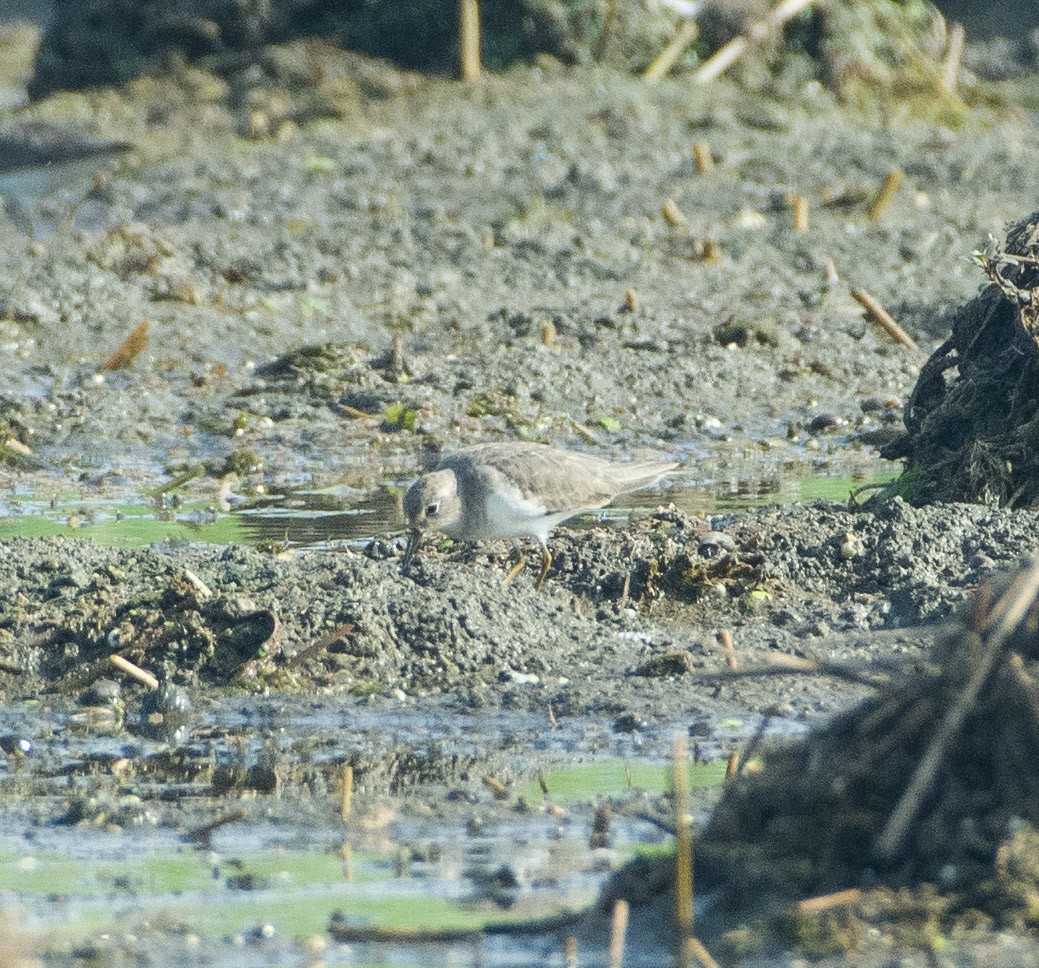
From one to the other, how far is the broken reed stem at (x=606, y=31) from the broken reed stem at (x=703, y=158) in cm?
198

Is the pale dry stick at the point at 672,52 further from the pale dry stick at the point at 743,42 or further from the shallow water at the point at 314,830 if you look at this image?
the shallow water at the point at 314,830

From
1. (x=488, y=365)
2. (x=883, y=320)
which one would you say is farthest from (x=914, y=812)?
(x=883, y=320)

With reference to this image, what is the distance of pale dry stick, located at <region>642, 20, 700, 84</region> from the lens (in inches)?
711

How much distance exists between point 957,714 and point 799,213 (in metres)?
11.5

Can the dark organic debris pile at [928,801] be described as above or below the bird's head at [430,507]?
above

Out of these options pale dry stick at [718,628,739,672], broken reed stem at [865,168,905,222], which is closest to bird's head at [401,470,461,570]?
pale dry stick at [718,628,739,672]

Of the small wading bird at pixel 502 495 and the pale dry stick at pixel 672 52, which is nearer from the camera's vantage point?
the small wading bird at pixel 502 495

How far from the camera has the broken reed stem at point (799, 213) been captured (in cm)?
1530

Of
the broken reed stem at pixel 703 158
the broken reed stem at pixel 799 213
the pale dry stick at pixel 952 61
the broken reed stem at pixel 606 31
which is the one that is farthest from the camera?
the pale dry stick at pixel 952 61

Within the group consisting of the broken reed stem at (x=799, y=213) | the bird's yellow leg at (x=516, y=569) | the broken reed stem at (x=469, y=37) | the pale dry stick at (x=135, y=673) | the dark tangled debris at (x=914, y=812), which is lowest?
the pale dry stick at (x=135, y=673)

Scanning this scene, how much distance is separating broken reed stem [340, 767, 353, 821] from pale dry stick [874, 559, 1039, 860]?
1816 mm

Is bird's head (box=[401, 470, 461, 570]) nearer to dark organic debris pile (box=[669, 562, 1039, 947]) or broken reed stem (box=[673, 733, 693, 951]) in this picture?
dark organic debris pile (box=[669, 562, 1039, 947])

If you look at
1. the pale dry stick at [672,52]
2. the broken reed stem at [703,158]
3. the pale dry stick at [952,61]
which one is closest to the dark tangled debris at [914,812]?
the broken reed stem at [703,158]

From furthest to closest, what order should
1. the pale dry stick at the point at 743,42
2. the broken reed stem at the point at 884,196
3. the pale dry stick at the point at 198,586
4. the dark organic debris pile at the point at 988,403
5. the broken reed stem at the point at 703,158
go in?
the pale dry stick at the point at 743,42
the broken reed stem at the point at 703,158
the broken reed stem at the point at 884,196
the dark organic debris pile at the point at 988,403
the pale dry stick at the point at 198,586
